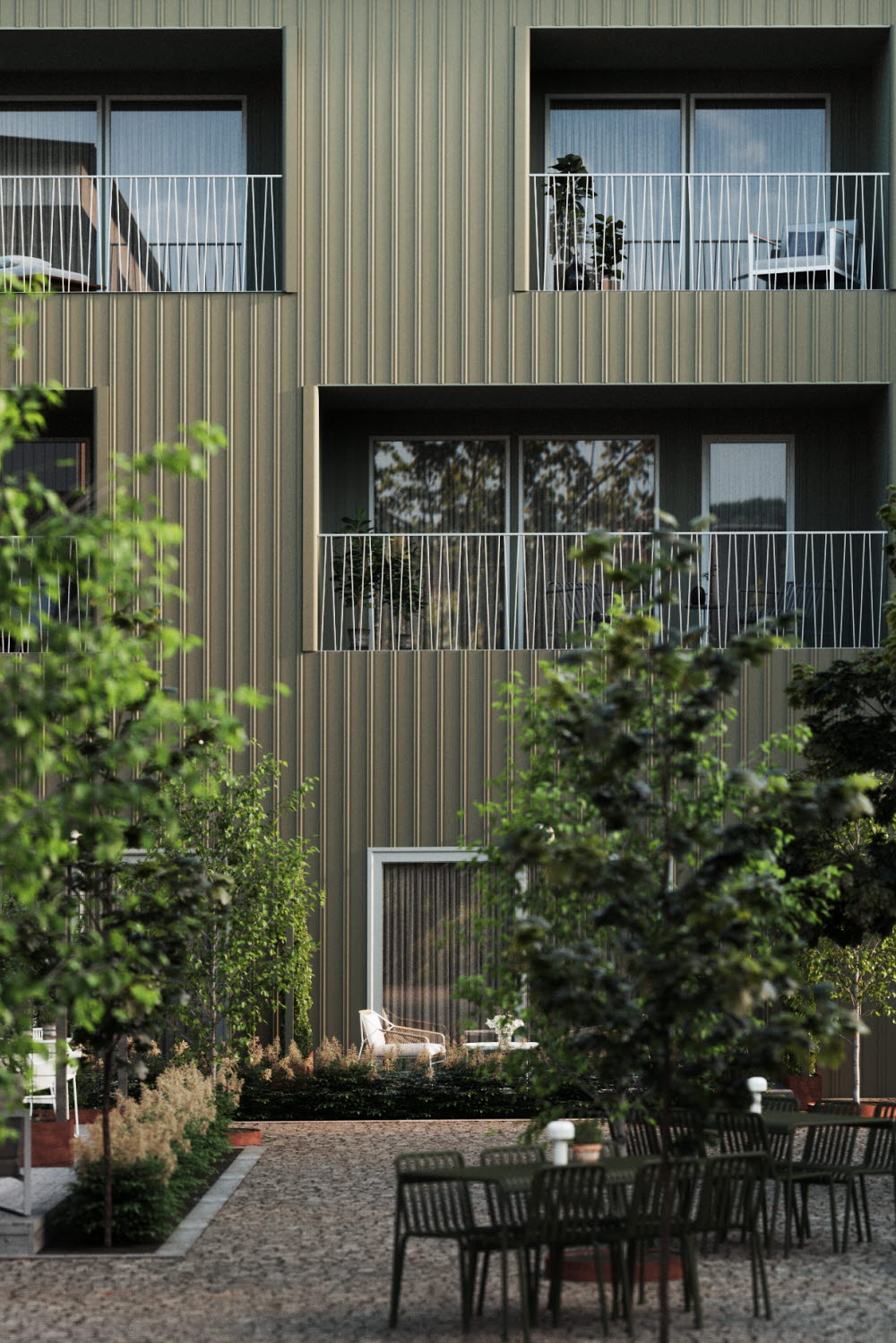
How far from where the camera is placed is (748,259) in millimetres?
17656

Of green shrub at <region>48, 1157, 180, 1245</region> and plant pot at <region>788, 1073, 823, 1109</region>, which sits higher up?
green shrub at <region>48, 1157, 180, 1245</region>

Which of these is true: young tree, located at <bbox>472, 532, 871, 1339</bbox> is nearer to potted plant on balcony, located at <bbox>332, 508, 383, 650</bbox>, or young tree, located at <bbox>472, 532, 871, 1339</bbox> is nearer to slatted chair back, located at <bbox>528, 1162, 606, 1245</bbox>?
slatted chair back, located at <bbox>528, 1162, 606, 1245</bbox>

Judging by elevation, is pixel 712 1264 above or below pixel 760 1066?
below

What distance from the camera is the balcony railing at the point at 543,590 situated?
55.6 feet

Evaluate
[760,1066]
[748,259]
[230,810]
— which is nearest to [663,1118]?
[760,1066]

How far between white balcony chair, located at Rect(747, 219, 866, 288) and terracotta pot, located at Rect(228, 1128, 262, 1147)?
30.1 feet

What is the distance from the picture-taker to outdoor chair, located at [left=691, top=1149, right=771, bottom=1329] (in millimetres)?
8383

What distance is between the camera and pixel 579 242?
1745 cm

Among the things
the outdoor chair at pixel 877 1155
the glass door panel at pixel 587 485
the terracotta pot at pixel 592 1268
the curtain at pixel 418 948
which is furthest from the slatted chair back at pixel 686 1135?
the glass door panel at pixel 587 485

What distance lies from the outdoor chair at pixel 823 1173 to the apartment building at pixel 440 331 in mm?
5981

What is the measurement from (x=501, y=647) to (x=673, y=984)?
1056 centimetres

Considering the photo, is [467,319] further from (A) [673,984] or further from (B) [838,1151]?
(A) [673,984]

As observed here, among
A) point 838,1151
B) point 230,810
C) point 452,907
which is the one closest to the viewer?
point 838,1151

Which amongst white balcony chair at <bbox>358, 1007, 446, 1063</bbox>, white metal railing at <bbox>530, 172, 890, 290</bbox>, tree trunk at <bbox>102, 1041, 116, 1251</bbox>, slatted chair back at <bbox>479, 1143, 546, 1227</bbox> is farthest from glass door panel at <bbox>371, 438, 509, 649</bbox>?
slatted chair back at <bbox>479, 1143, 546, 1227</bbox>
